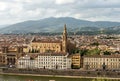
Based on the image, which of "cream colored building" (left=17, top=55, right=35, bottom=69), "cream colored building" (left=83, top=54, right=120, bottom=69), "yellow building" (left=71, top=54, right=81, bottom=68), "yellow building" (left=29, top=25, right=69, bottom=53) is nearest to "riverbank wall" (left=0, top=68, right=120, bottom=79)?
"cream colored building" (left=17, top=55, right=35, bottom=69)

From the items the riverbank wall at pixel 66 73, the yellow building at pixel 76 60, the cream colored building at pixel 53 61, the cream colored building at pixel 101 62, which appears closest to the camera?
the riverbank wall at pixel 66 73

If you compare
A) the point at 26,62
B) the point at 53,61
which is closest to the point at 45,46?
the point at 26,62

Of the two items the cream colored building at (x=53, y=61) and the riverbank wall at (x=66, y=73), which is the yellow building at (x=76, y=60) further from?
the riverbank wall at (x=66, y=73)

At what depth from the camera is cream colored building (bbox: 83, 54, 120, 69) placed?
153 feet

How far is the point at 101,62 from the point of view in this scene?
46.9 m

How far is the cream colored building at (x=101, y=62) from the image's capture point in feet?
153

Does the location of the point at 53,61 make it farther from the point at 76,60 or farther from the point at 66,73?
the point at 66,73

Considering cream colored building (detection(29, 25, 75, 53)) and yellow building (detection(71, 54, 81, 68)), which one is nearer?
yellow building (detection(71, 54, 81, 68))

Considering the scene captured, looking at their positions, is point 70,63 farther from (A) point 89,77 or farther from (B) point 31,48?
(B) point 31,48

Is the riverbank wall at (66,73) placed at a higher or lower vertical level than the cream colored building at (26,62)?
lower

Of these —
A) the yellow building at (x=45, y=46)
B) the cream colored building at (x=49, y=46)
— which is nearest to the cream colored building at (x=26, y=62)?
the cream colored building at (x=49, y=46)

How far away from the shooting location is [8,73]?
46.0 meters

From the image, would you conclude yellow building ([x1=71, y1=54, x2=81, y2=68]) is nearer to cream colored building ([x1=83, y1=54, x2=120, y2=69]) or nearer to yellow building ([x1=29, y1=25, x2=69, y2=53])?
cream colored building ([x1=83, y1=54, x2=120, y2=69])

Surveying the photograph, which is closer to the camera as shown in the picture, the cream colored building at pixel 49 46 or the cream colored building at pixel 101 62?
the cream colored building at pixel 101 62
